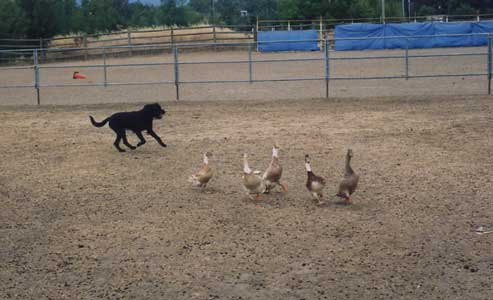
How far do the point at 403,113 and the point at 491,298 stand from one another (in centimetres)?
975

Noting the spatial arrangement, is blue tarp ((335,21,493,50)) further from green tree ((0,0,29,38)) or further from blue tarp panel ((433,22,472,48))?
green tree ((0,0,29,38))

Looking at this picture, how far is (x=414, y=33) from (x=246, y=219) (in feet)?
121

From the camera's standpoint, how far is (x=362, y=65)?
27.8 m

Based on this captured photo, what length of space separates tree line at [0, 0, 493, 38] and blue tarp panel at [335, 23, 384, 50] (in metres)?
19.6

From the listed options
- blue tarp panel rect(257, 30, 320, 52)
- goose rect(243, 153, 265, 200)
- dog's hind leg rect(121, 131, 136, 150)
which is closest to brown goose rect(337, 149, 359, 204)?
goose rect(243, 153, 265, 200)

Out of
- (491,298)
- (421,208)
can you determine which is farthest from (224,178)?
(491,298)

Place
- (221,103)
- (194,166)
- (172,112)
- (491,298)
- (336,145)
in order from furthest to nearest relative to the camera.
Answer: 1. (221,103)
2. (172,112)
3. (336,145)
4. (194,166)
5. (491,298)

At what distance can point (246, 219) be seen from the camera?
6887 millimetres

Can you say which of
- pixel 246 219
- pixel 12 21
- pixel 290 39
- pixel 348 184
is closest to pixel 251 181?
pixel 246 219

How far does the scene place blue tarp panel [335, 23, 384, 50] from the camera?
39719mm

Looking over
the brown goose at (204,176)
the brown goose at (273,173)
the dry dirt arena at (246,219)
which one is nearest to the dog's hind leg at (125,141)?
the dry dirt arena at (246,219)

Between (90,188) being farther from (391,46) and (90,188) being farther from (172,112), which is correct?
(391,46)

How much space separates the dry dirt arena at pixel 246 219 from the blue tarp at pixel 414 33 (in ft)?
89.1

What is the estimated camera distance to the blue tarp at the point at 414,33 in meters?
38.5
